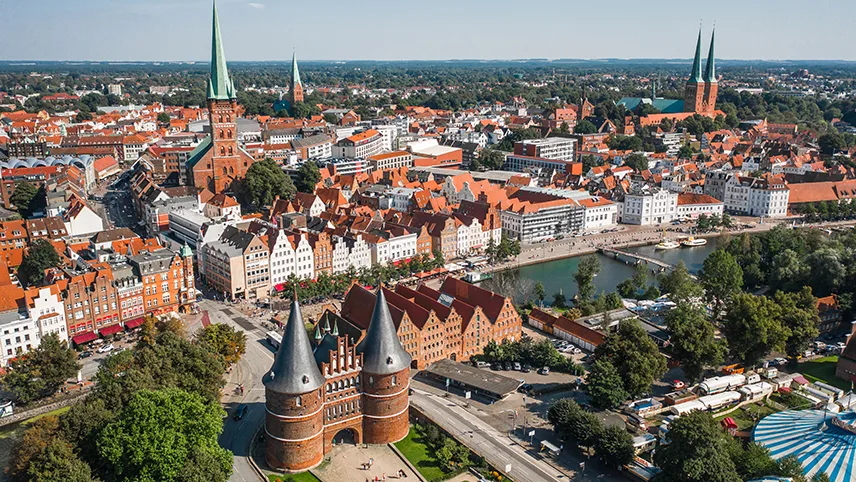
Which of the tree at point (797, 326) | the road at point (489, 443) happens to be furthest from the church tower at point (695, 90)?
the road at point (489, 443)

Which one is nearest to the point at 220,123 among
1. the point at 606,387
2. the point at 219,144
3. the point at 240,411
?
the point at 219,144

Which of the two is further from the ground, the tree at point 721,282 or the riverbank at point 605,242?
the tree at point 721,282

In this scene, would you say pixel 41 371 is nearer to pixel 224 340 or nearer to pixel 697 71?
pixel 224 340

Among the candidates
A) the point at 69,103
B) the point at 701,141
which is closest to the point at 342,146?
the point at 701,141

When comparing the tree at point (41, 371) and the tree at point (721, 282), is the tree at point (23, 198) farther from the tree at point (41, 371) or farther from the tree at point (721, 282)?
the tree at point (721, 282)

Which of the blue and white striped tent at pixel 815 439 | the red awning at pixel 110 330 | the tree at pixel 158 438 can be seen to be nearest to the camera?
the tree at pixel 158 438

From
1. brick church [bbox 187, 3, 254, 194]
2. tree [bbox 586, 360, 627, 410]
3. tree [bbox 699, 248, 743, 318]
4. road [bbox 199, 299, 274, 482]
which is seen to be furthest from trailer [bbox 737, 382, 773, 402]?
brick church [bbox 187, 3, 254, 194]

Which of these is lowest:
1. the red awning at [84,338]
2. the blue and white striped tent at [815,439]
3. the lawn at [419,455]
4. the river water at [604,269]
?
the lawn at [419,455]
